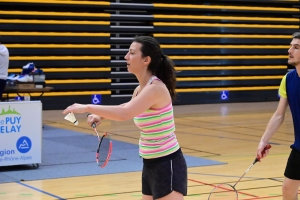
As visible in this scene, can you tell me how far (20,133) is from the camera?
713 centimetres

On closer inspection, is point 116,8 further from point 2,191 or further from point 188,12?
point 2,191

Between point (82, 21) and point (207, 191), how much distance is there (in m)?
9.19

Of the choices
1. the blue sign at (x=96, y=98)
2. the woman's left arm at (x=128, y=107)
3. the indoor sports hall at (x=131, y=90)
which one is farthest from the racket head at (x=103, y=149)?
the blue sign at (x=96, y=98)

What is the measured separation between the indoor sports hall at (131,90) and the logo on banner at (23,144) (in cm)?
1

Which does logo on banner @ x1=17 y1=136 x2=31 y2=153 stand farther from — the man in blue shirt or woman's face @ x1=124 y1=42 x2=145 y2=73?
woman's face @ x1=124 y1=42 x2=145 y2=73

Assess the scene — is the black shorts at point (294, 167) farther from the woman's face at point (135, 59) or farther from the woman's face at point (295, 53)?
the woman's face at point (135, 59)

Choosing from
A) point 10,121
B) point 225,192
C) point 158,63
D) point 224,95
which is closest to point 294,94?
point 225,192

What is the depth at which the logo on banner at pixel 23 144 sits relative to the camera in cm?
711

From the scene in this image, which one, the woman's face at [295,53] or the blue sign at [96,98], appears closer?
the woman's face at [295,53]

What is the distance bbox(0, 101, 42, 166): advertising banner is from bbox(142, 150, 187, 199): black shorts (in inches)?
152

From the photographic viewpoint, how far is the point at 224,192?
418 cm

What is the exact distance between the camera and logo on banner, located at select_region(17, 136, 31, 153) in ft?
23.3

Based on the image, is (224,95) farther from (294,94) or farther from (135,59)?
(135,59)

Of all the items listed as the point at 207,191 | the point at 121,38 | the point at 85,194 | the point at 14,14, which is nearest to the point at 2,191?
the point at 85,194
